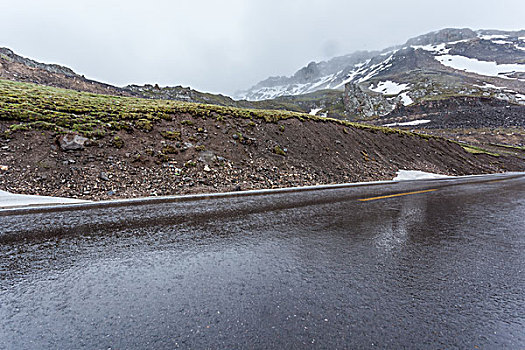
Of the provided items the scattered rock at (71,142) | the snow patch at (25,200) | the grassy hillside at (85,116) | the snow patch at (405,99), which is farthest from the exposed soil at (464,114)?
the snow patch at (25,200)

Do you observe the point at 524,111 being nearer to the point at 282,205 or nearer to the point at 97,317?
the point at 282,205

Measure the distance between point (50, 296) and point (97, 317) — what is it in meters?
0.89

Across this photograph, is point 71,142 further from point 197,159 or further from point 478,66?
point 478,66

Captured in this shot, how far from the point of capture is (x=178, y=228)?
5.22m

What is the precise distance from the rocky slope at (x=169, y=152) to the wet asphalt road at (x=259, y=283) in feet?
12.1

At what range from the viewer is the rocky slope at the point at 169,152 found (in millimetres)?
9266

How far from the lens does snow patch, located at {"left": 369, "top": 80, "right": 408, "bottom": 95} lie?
121 m

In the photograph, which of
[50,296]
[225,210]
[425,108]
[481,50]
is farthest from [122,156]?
[481,50]

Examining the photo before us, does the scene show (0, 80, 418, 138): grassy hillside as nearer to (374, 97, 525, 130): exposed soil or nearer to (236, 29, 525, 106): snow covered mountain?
(374, 97, 525, 130): exposed soil

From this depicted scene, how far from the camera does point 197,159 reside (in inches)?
477

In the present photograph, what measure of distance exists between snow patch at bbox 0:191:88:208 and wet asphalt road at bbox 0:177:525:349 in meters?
1.67

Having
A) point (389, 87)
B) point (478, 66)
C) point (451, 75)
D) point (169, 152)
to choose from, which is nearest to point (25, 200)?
point (169, 152)

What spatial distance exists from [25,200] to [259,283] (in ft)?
29.0

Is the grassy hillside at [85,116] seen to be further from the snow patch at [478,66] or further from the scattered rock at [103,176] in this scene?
the snow patch at [478,66]
